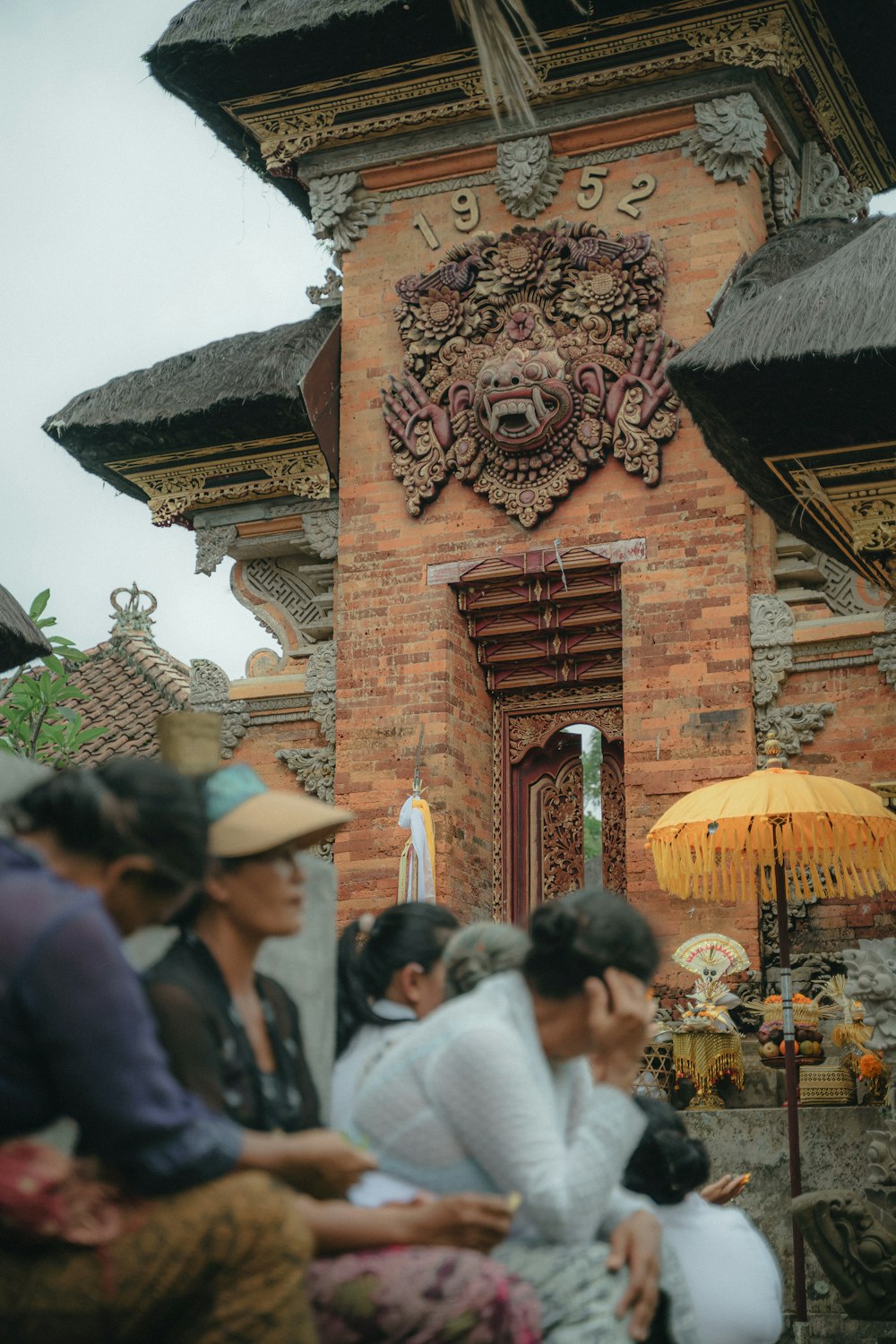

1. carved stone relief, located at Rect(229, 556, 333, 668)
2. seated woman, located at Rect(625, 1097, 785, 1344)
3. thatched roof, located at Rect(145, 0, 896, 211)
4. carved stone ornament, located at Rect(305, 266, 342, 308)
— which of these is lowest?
seated woman, located at Rect(625, 1097, 785, 1344)

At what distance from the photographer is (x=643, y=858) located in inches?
383

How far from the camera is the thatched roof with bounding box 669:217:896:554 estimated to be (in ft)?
24.0

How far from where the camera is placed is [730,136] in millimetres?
10359

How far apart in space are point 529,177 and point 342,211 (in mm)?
1409

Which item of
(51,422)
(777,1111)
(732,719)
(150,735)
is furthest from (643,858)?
(150,735)

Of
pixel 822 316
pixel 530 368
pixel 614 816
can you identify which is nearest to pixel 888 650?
pixel 614 816

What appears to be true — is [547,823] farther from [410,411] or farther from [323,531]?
[410,411]

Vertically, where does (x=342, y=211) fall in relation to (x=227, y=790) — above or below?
above

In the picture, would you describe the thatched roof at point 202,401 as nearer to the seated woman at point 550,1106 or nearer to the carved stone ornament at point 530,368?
the carved stone ornament at point 530,368

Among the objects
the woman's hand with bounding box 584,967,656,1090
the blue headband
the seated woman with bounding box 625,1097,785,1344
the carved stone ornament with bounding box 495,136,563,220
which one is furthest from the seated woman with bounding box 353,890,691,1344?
the carved stone ornament with bounding box 495,136,563,220

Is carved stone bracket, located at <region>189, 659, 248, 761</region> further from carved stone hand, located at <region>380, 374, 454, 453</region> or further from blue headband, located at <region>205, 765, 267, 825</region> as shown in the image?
blue headband, located at <region>205, 765, 267, 825</region>

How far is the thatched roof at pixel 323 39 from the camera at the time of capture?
10.5 meters

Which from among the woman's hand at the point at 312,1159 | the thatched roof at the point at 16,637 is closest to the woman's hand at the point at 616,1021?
the woman's hand at the point at 312,1159

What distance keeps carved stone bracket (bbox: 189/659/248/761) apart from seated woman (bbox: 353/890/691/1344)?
26.7ft
